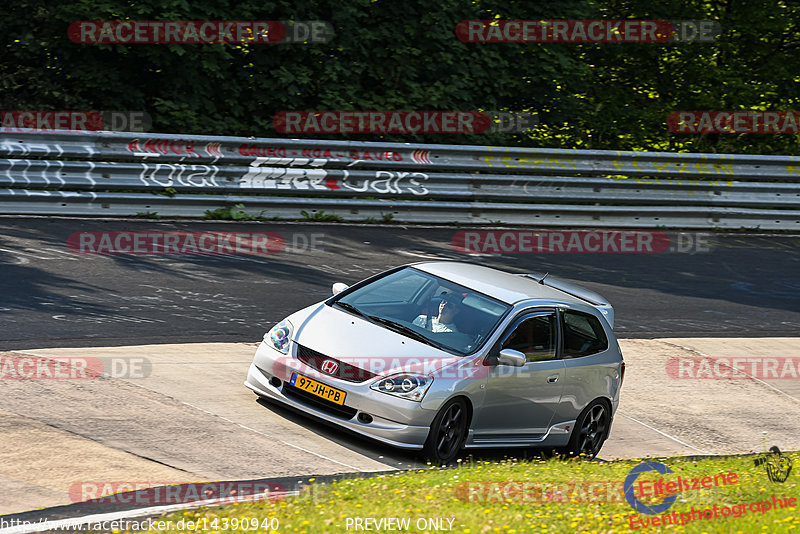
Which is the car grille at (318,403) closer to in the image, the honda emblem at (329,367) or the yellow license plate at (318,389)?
the yellow license plate at (318,389)

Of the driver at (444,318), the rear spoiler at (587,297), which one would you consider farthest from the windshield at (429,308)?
the rear spoiler at (587,297)

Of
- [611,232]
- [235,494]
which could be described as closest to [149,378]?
[235,494]

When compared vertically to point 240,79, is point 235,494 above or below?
below

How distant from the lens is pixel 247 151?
1612cm

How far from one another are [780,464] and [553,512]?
Result: 2.68m

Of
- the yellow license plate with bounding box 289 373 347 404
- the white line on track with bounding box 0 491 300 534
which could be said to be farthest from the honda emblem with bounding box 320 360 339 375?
the white line on track with bounding box 0 491 300 534

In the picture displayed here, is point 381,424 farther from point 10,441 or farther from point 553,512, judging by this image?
point 10,441

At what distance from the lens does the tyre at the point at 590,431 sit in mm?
9609

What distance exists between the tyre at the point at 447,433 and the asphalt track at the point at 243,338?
25 centimetres

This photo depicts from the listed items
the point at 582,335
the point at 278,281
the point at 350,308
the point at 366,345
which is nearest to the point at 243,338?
the point at 350,308

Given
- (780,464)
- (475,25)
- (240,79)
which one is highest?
(475,25)

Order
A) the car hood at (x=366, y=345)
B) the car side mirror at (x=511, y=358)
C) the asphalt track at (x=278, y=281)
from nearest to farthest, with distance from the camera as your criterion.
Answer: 1. the car hood at (x=366, y=345)
2. the car side mirror at (x=511, y=358)
3. the asphalt track at (x=278, y=281)

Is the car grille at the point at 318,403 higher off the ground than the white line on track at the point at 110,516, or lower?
higher

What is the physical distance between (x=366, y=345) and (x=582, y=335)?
2.29m
